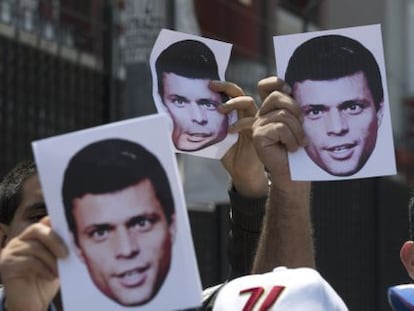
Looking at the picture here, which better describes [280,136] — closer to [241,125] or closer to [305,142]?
[305,142]

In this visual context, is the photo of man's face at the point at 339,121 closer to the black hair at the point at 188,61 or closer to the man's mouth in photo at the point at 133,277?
the black hair at the point at 188,61

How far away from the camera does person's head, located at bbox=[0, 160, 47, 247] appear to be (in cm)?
268

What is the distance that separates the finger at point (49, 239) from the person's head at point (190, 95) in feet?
2.34

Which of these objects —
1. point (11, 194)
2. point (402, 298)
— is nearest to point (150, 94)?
point (11, 194)

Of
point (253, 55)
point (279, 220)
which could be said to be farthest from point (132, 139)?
point (253, 55)

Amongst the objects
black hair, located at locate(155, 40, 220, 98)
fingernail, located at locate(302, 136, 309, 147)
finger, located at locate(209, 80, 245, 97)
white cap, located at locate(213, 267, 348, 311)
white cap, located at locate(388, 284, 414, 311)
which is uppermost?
black hair, located at locate(155, 40, 220, 98)

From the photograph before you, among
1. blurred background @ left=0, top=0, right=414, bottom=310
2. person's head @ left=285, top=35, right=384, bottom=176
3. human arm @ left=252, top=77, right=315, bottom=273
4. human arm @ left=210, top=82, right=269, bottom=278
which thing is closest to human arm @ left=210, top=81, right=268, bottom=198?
human arm @ left=210, top=82, right=269, bottom=278

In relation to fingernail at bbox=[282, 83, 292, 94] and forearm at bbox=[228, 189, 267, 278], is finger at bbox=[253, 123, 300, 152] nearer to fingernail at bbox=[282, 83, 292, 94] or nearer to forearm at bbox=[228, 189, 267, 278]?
fingernail at bbox=[282, 83, 292, 94]

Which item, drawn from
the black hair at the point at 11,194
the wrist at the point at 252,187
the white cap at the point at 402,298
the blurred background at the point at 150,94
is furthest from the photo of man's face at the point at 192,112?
the blurred background at the point at 150,94

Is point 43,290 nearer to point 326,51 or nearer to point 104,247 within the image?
point 104,247

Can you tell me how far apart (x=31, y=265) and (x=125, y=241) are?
19 centimetres

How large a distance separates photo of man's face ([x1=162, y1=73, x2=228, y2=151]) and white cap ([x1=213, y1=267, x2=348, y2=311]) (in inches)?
23.1

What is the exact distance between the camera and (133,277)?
2.10 metres

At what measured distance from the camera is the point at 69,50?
7320mm
